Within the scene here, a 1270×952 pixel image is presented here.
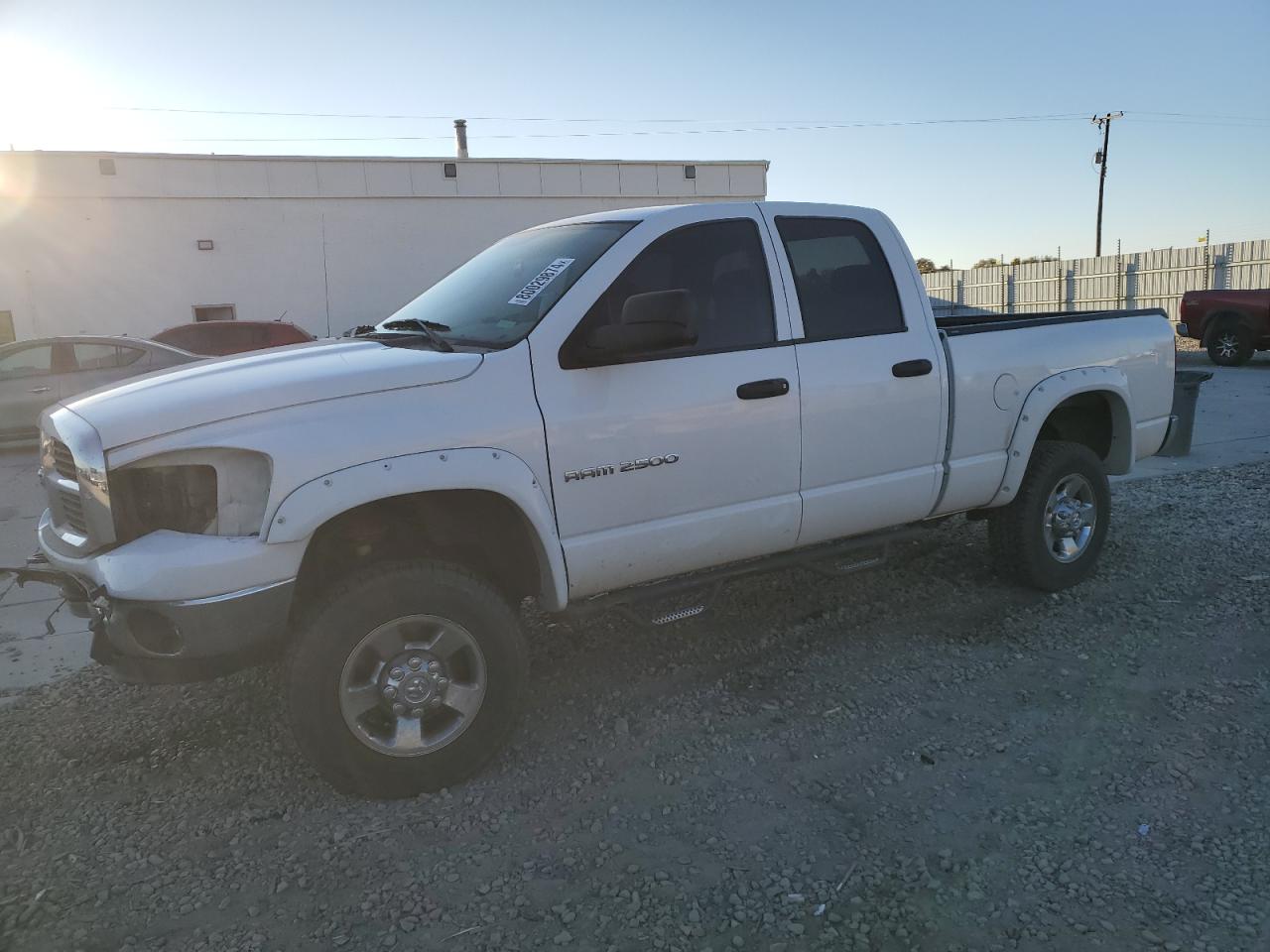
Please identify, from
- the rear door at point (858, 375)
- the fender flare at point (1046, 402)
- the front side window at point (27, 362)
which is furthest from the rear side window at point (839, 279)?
the front side window at point (27, 362)

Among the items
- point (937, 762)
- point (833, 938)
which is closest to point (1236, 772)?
point (937, 762)

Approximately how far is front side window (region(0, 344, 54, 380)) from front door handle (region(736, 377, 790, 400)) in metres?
10.3

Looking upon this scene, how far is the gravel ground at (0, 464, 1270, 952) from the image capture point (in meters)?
2.67

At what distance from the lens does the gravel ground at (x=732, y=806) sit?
2.67 m

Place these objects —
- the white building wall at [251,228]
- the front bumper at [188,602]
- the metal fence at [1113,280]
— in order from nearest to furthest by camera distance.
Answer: the front bumper at [188,602]
the white building wall at [251,228]
the metal fence at [1113,280]

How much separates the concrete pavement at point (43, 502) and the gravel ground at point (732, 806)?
46 cm

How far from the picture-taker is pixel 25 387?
1088 centimetres

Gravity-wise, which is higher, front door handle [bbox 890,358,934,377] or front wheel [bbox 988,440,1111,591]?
front door handle [bbox 890,358,934,377]

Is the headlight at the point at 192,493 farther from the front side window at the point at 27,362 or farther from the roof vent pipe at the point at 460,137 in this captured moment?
the roof vent pipe at the point at 460,137

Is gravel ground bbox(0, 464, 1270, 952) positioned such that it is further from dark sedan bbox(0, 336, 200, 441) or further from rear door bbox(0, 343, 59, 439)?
rear door bbox(0, 343, 59, 439)

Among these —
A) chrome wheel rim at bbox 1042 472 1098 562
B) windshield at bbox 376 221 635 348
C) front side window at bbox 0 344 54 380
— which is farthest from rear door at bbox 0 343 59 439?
chrome wheel rim at bbox 1042 472 1098 562

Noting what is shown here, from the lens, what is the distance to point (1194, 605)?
4.88m

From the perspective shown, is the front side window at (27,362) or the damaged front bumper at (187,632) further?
the front side window at (27,362)

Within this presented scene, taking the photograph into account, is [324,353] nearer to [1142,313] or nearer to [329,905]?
[329,905]
